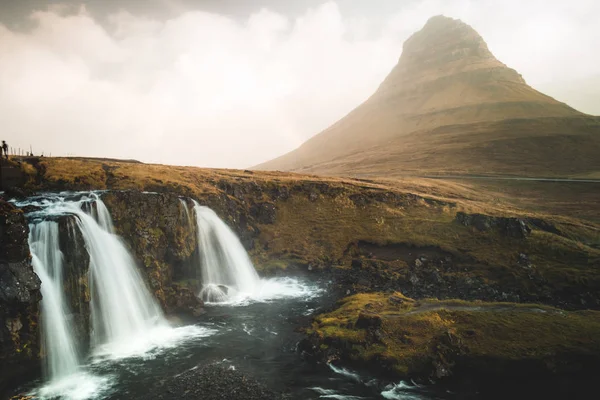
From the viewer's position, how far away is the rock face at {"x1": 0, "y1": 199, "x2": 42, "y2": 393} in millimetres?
20578

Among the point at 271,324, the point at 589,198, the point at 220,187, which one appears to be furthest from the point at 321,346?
the point at 589,198

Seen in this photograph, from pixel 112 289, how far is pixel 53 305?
5.77 metres

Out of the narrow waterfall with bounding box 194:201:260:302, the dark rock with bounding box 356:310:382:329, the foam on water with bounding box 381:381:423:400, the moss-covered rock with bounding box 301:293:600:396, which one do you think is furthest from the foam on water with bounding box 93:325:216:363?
the foam on water with bounding box 381:381:423:400

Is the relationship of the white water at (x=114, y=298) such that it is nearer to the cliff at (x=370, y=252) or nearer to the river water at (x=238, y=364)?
the river water at (x=238, y=364)

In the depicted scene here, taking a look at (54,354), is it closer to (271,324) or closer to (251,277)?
(271,324)

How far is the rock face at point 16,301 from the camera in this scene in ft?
67.5

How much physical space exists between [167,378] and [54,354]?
7929 millimetres

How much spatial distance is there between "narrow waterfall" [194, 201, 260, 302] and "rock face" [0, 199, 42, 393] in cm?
1879

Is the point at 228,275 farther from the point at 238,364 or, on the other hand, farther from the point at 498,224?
the point at 498,224

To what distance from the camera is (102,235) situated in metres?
31.8

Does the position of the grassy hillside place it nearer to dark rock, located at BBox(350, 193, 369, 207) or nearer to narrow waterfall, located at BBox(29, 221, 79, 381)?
dark rock, located at BBox(350, 193, 369, 207)

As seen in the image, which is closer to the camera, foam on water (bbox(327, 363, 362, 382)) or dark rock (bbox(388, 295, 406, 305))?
foam on water (bbox(327, 363, 362, 382))

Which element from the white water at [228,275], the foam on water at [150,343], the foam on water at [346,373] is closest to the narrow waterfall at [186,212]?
the white water at [228,275]

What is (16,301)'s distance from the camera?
2083 cm
